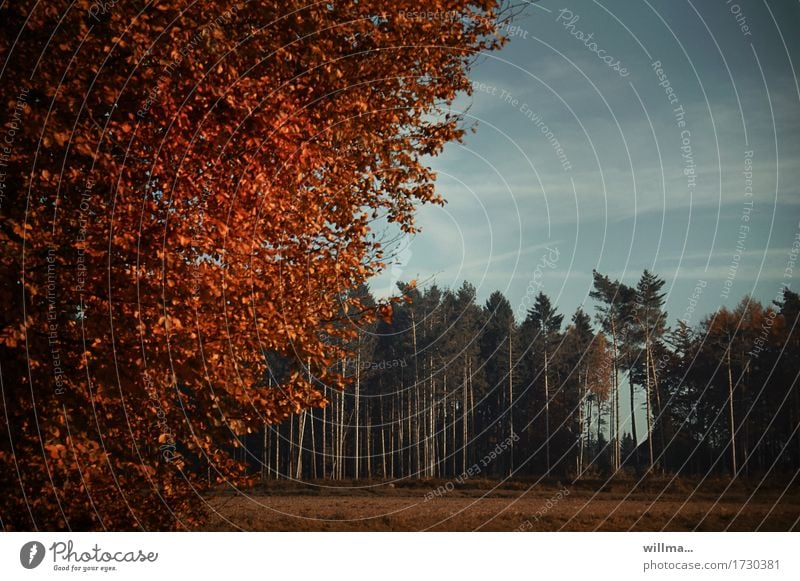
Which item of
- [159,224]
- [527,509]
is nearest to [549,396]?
[527,509]

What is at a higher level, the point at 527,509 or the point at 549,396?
the point at 549,396

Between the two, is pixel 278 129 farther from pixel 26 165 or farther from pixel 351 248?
pixel 26 165

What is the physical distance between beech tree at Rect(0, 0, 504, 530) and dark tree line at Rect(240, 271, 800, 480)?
47994 mm

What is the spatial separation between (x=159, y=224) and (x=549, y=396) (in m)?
71.5

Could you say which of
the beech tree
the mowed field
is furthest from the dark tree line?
the beech tree

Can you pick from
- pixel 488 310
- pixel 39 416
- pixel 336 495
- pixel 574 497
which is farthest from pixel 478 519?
pixel 488 310

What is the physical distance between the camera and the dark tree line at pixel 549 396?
60.8 m

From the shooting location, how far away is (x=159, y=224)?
9.73 metres
